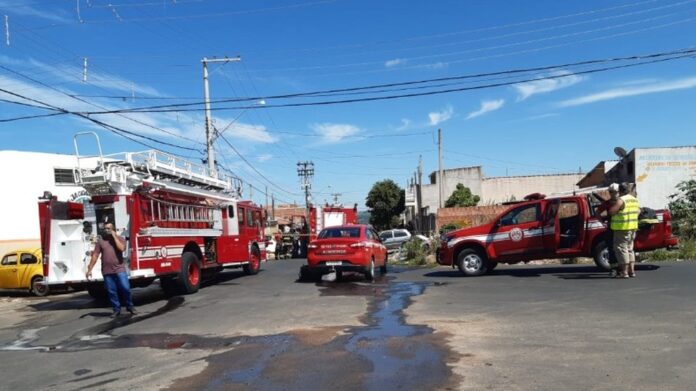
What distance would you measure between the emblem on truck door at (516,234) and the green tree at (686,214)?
839cm

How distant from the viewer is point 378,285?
14.6 m

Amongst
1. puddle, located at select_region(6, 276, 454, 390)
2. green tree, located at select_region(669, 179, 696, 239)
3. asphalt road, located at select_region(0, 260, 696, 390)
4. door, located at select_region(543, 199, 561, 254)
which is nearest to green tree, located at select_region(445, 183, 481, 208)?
green tree, located at select_region(669, 179, 696, 239)

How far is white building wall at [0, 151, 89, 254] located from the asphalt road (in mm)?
18021

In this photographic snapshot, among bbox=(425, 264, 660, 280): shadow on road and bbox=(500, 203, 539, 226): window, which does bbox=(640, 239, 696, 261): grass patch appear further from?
bbox=(500, 203, 539, 226): window

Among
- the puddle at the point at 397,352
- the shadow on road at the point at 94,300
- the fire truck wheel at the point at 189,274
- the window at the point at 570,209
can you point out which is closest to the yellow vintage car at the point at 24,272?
the shadow on road at the point at 94,300

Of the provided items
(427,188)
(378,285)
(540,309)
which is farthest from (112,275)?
(427,188)

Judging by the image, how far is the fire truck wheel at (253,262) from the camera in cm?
2020

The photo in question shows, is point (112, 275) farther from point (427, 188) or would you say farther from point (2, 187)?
point (427, 188)

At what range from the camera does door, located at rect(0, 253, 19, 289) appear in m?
18.0

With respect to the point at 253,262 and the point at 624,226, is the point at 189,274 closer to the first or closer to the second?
the point at 253,262

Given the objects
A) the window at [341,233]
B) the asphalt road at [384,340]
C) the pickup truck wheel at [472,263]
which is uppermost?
the window at [341,233]

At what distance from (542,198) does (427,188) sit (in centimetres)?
4992

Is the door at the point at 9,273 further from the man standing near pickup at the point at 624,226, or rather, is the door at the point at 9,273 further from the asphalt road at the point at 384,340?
the man standing near pickup at the point at 624,226

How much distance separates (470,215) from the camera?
3912cm
